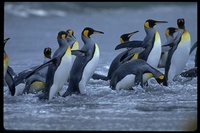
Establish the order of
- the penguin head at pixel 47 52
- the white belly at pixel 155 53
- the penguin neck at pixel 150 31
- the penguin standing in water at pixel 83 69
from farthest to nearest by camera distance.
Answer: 1. the penguin neck at pixel 150 31
2. the white belly at pixel 155 53
3. the penguin head at pixel 47 52
4. the penguin standing in water at pixel 83 69

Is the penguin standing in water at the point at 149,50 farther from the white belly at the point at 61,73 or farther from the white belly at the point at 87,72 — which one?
the white belly at the point at 61,73

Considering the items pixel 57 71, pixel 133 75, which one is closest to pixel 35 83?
pixel 57 71

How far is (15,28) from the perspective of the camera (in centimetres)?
1159

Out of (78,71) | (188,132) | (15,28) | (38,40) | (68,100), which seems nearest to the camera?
(188,132)

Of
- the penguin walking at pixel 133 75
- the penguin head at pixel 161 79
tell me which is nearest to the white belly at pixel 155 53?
the penguin walking at pixel 133 75

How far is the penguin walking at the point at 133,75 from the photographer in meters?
6.26

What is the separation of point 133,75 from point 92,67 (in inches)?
14.8

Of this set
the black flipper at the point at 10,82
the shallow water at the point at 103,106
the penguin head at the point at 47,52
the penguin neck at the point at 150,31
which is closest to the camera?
the shallow water at the point at 103,106

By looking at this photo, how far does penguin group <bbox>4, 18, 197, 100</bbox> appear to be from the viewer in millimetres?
6012

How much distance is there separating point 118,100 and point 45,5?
8554 mm

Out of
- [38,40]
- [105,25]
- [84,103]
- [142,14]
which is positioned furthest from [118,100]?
[142,14]

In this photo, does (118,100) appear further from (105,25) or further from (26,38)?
(105,25)

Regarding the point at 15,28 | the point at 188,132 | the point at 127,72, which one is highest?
the point at 15,28

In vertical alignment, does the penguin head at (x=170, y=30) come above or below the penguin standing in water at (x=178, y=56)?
above
